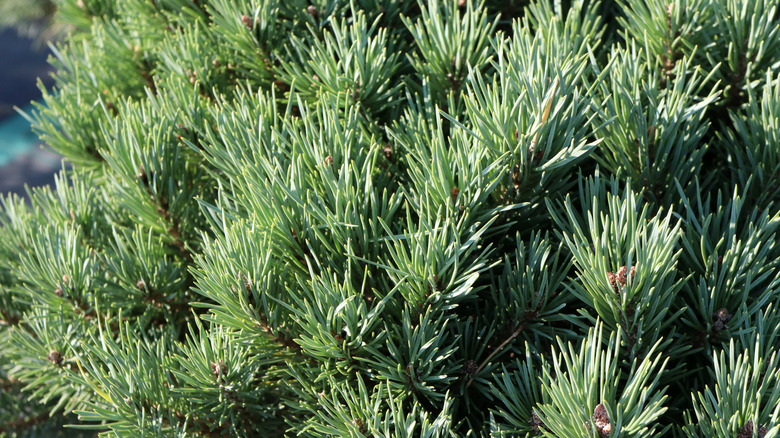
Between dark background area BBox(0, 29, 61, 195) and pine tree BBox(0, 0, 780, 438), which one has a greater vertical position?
dark background area BBox(0, 29, 61, 195)

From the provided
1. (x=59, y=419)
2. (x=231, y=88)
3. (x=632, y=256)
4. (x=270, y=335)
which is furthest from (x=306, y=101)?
(x=59, y=419)

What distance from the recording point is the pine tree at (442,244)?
0.65 metres

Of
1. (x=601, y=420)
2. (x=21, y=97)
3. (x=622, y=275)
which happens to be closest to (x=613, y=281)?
(x=622, y=275)

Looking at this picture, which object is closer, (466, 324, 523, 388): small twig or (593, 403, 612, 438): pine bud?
(593, 403, 612, 438): pine bud

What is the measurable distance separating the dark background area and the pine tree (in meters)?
4.27

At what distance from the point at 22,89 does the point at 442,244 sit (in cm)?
669

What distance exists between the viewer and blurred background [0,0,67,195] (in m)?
3.90

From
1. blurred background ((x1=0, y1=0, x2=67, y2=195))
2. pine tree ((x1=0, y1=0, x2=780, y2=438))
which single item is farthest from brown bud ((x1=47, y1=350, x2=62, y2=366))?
blurred background ((x1=0, y1=0, x2=67, y2=195))

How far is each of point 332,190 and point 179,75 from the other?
0.41 m

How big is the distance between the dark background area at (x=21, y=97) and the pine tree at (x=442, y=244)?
4266 millimetres

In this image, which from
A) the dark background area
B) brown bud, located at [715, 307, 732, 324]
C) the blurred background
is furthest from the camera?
the dark background area

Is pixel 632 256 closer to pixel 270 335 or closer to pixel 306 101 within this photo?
pixel 270 335

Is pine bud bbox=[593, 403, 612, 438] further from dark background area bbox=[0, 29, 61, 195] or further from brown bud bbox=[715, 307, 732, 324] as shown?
dark background area bbox=[0, 29, 61, 195]

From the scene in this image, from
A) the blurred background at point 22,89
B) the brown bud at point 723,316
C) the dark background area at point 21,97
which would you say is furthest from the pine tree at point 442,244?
the dark background area at point 21,97
